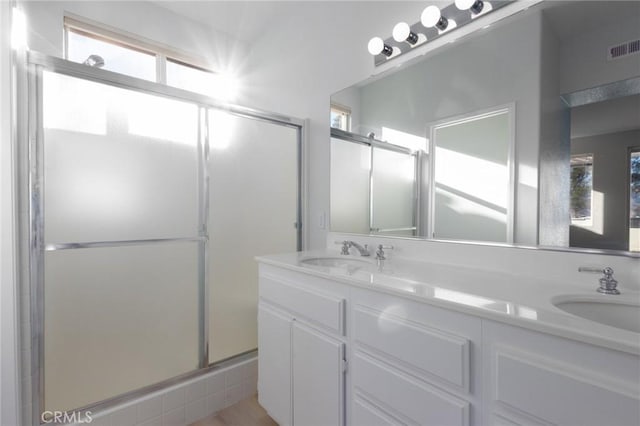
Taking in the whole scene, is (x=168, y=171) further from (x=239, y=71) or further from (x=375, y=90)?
(x=239, y=71)

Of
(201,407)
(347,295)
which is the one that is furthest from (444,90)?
(201,407)

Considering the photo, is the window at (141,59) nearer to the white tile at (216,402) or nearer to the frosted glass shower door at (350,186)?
the frosted glass shower door at (350,186)

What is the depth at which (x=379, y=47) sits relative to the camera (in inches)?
65.8

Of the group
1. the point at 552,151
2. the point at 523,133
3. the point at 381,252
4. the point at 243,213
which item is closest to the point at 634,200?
the point at 552,151

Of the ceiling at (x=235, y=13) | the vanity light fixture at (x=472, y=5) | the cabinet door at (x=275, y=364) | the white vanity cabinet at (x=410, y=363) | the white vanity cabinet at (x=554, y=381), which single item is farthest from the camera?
the ceiling at (x=235, y=13)

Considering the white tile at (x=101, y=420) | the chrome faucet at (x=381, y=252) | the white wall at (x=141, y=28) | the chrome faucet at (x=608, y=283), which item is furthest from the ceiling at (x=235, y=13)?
the white tile at (x=101, y=420)

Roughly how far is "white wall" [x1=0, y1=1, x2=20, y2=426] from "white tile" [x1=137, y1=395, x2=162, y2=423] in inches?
19.8

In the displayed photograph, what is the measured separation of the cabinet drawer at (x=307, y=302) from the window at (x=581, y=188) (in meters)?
0.89

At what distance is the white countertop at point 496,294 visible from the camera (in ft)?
2.06

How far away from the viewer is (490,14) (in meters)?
1.32

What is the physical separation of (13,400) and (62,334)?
0.27 meters

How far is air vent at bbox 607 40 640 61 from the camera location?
0.97 metres

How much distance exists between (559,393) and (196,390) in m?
1.81

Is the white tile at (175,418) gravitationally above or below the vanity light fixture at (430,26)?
below
